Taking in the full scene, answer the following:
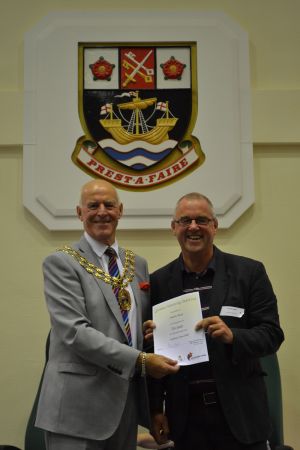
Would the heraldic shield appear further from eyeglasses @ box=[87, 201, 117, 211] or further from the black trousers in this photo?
the black trousers

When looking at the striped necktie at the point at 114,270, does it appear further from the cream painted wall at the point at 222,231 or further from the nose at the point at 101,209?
the cream painted wall at the point at 222,231

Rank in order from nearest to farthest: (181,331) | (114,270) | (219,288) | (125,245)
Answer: (181,331) < (219,288) < (114,270) < (125,245)

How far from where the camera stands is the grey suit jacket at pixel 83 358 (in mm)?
2203

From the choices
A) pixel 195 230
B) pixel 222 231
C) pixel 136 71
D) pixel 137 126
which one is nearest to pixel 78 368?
pixel 195 230

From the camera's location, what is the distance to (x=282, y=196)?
3924 mm

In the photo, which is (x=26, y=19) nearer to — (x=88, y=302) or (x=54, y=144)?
(x=54, y=144)

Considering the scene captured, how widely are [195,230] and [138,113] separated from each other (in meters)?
1.69

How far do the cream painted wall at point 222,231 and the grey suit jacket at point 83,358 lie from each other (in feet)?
4.82

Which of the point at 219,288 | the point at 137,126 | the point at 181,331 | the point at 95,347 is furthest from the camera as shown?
the point at 137,126

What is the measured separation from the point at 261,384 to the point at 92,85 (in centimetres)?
248

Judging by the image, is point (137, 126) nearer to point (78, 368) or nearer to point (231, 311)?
point (231, 311)

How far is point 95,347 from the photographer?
2.19m

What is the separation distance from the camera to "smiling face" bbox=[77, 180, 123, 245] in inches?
99.0

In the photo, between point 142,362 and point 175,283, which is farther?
point 175,283
